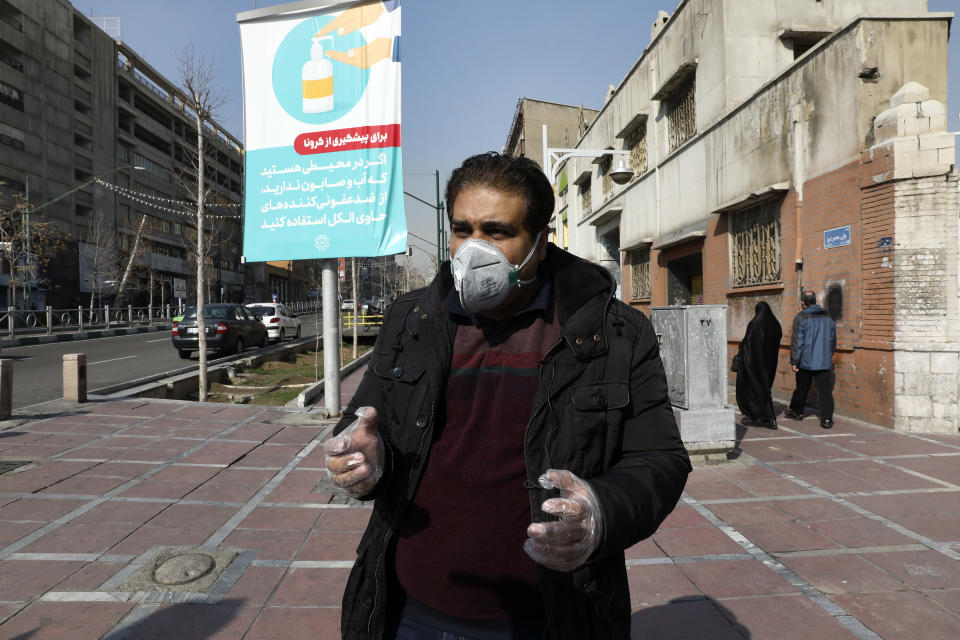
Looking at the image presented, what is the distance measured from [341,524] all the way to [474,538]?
3.25 meters

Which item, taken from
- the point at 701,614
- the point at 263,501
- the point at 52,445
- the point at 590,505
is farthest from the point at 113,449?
the point at 590,505

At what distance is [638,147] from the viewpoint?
16.5m

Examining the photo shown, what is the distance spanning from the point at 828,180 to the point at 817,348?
242cm

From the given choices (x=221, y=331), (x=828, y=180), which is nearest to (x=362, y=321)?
(x=221, y=331)

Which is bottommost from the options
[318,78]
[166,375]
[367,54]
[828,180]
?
[166,375]

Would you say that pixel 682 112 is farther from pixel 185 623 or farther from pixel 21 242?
pixel 21 242

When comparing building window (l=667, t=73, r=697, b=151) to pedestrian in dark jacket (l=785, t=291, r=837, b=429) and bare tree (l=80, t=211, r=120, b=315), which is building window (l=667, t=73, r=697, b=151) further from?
bare tree (l=80, t=211, r=120, b=315)

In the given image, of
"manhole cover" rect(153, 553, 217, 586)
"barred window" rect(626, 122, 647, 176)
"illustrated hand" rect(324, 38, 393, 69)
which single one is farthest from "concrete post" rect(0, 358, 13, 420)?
"barred window" rect(626, 122, 647, 176)

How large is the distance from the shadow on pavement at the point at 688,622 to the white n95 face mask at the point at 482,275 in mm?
2168

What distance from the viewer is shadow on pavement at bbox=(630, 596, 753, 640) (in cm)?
291

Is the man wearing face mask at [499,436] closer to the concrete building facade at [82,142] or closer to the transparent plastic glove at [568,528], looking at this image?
the transparent plastic glove at [568,528]

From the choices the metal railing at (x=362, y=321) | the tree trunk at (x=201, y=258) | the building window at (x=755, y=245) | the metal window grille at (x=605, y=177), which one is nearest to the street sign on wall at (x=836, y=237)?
the building window at (x=755, y=245)

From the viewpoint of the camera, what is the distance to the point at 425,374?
153 centimetres

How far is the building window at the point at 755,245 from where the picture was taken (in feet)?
32.0
